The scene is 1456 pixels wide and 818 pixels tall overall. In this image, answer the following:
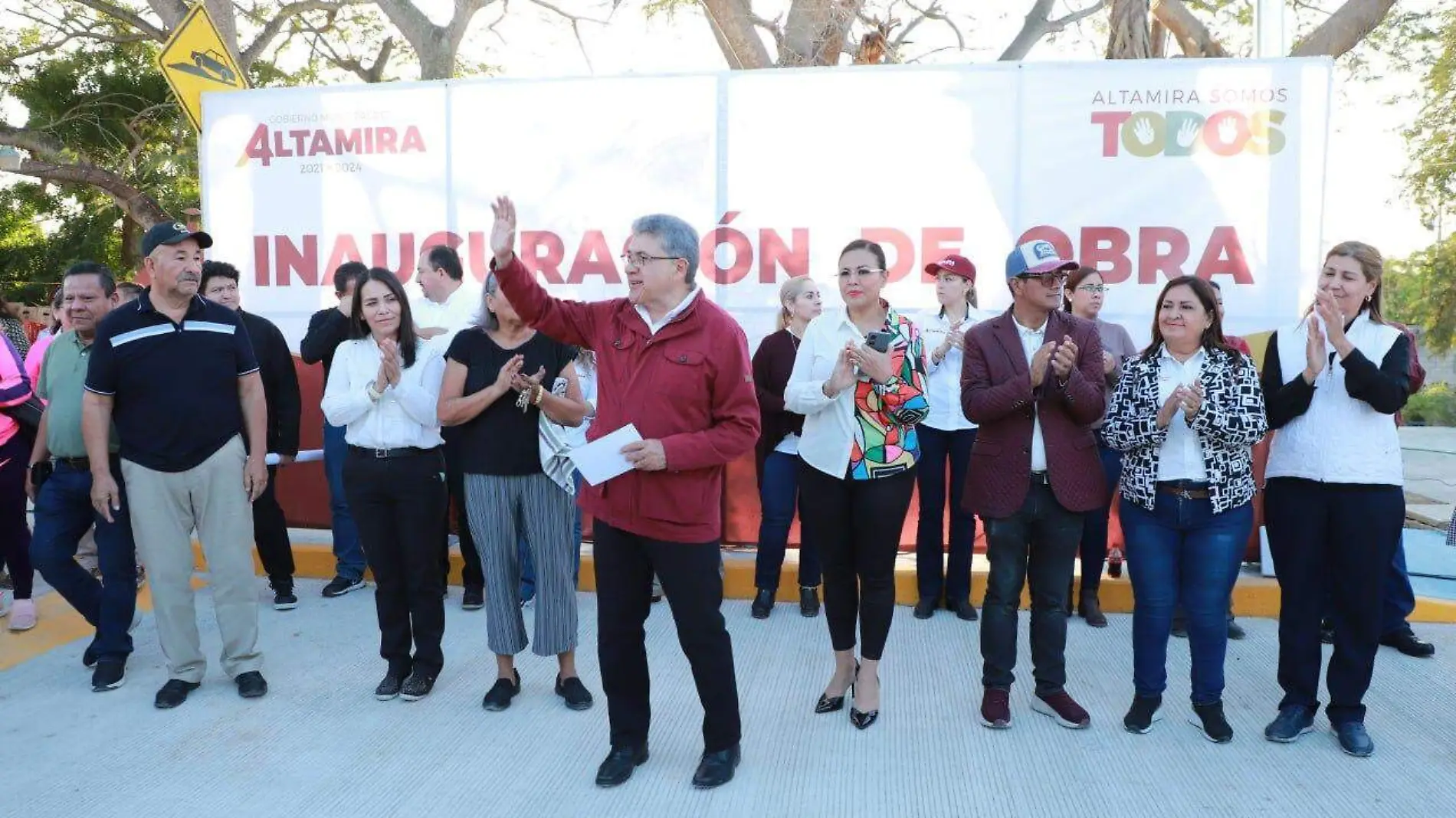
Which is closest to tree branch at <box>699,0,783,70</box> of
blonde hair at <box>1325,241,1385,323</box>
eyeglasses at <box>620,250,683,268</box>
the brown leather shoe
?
the brown leather shoe

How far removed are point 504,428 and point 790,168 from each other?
2788mm

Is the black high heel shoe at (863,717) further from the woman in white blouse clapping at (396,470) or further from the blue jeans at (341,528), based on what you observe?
the blue jeans at (341,528)

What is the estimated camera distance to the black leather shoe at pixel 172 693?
417 centimetres

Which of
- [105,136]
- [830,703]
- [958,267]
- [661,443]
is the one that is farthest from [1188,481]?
[105,136]

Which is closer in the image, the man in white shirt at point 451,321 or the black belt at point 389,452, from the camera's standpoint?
the black belt at point 389,452

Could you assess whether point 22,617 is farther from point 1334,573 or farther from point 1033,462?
point 1334,573

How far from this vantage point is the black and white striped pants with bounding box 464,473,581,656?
407 centimetres

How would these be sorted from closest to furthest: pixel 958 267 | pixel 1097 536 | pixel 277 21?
1. pixel 958 267
2. pixel 1097 536
3. pixel 277 21

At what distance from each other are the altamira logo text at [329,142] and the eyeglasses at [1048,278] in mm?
4147

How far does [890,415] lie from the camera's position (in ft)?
12.5

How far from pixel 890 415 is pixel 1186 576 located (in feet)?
4.13

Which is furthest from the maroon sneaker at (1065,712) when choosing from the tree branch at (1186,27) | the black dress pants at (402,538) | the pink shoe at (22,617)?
the tree branch at (1186,27)

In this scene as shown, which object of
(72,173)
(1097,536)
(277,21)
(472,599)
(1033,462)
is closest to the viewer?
(1033,462)

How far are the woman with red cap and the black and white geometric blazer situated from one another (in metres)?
1.31
